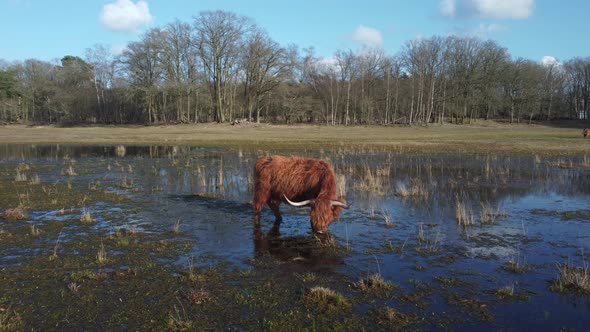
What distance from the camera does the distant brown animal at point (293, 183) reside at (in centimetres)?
980

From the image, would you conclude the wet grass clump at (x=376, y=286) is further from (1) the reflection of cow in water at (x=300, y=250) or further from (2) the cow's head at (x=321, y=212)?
(2) the cow's head at (x=321, y=212)

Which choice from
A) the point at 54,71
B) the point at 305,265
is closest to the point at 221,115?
the point at 54,71

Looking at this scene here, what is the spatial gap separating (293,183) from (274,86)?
57.9m

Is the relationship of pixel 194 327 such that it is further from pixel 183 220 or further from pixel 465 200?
pixel 465 200

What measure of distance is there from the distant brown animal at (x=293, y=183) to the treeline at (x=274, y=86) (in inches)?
2227

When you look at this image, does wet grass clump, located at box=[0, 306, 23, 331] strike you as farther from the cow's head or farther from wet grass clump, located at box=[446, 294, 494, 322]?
wet grass clump, located at box=[446, 294, 494, 322]

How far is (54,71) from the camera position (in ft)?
295

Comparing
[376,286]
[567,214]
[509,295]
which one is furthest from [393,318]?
[567,214]

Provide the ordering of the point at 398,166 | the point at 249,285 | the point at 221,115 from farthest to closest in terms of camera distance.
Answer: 1. the point at 221,115
2. the point at 398,166
3. the point at 249,285

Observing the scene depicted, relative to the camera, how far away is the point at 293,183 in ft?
34.2

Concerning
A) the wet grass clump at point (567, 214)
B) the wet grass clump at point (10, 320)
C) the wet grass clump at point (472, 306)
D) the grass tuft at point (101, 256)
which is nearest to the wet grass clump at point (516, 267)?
the wet grass clump at point (472, 306)

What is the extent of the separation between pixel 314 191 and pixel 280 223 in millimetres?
1269

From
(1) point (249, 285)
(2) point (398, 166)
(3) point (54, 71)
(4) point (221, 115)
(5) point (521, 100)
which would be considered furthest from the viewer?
(3) point (54, 71)

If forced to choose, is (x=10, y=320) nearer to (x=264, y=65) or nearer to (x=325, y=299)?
(x=325, y=299)
